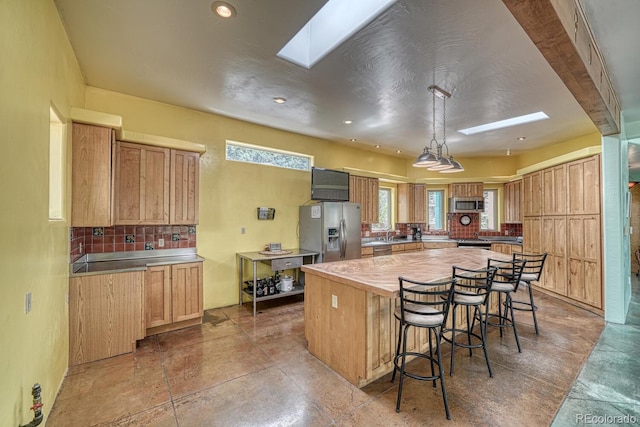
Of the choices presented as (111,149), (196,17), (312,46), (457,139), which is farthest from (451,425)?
(457,139)

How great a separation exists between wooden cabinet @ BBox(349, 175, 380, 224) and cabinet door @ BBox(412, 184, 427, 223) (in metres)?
1.35

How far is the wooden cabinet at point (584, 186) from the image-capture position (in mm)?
4152

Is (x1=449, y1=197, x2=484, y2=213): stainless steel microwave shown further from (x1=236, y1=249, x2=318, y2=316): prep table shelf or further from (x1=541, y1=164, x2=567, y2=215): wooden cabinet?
(x1=236, y1=249, x2=318, y2=316): prep table shelf

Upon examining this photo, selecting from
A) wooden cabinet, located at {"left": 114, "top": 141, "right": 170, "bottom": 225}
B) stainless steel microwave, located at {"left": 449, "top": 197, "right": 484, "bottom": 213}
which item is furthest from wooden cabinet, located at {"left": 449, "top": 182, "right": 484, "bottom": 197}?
wooden cabinet, located at {"left": 114, "top": 141, "right": 170, "bottom": 225}

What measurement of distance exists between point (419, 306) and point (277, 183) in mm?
3450

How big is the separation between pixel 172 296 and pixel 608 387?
4.48 m

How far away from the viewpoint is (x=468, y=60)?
8.89 feet

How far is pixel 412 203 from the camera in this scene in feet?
23.5

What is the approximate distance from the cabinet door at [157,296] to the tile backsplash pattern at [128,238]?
2.04 ft

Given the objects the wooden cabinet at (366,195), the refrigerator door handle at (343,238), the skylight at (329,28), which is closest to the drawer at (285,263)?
the refrigerator door handle at (343,238)

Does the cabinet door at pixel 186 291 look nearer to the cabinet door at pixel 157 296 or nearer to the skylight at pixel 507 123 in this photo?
the cabinet door at pixel 157 296

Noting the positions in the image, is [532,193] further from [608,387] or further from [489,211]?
[608,387]

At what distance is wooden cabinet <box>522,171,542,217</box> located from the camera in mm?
5219

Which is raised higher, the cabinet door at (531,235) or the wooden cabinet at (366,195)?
the wooden cabinet at (366,195)
